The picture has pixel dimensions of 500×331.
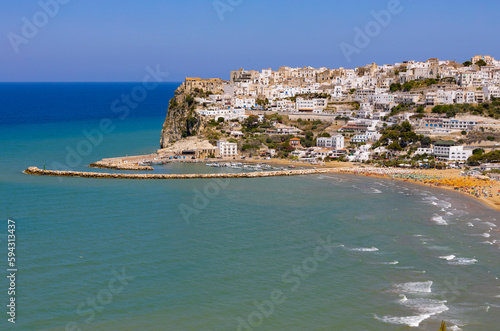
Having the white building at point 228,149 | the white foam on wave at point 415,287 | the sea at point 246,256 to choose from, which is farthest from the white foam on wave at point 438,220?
the white building at point 228,149

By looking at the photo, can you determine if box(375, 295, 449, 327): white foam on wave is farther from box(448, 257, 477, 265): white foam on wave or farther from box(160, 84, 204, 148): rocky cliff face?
box(160, 84, 204, 148): rocky cliff face

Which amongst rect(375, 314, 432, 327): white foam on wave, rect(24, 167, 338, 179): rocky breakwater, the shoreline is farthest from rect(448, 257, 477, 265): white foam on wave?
rect(24, 167, 338, 179): rocky breakwater

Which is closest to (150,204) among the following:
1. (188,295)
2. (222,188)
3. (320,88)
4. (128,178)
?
(222,188)

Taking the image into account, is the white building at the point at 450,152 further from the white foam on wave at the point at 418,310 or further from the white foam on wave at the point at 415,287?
the white foam on wave at the point at 418,310

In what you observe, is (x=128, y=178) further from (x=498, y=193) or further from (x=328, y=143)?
(x=498, y=193)

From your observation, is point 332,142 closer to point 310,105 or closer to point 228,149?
point 228,149
